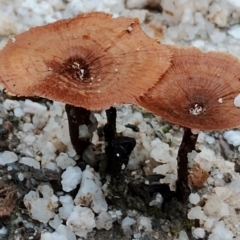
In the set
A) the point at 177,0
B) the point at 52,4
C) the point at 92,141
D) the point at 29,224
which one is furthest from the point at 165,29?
the point at 29,224

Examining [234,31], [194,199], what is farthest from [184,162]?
[234,31]

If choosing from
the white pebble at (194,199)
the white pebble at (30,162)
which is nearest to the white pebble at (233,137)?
the white pebble at (194,199)

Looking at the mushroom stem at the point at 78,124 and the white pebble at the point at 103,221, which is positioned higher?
the mushroom stem at the point at 78,124

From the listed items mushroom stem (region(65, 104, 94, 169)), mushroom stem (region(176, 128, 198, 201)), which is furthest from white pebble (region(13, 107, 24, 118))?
mushroom stem (region(176, 128, 198, 201))

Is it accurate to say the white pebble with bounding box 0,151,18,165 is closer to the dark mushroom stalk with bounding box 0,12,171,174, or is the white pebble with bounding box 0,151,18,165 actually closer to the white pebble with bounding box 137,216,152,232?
the dark mushroom stalk with bounding box 0,12,171,174

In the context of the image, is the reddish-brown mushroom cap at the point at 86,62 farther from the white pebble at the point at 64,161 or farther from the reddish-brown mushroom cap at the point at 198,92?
the white pebble at the point at 64,161

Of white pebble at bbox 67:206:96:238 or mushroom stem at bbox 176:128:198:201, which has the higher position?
mushroom stem at bbox 176:128:198:201
